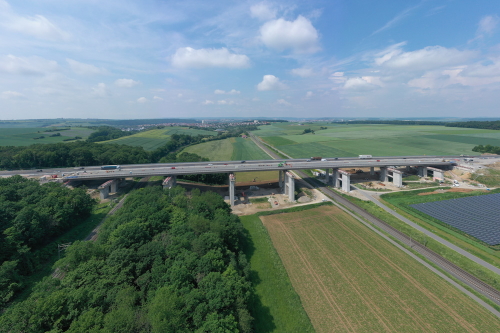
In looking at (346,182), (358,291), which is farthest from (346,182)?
(358,291)

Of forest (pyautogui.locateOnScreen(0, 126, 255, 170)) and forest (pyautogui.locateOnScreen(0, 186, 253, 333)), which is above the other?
forest (pyautogui.locateOnScreen(0, 126, 255, 170))

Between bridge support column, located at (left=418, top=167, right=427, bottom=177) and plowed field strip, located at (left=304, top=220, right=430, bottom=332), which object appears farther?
bridge support column, located at (left=418, top=167, right=427, bottom=177)

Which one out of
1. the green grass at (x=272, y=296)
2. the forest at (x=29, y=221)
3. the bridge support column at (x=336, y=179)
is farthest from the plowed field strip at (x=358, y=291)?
the forest at (x=29, y=221)

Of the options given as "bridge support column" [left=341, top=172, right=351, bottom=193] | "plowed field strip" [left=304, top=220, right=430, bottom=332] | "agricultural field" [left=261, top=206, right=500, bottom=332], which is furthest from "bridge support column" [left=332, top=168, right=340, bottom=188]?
"plowed field strip" [left=304, top=220, right=430, bottom=332]

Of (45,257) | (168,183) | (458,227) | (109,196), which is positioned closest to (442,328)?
(458,227)

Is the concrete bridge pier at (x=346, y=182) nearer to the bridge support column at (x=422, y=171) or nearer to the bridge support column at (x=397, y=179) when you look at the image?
the bridge support column at (x=397, y=179)

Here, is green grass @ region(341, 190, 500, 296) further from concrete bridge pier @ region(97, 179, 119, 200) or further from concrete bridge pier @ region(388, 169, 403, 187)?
concrete bridge pier @ region(97, 179, 119, 200)

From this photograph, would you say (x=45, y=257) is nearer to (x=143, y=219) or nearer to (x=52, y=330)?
(x=143, y=219)
